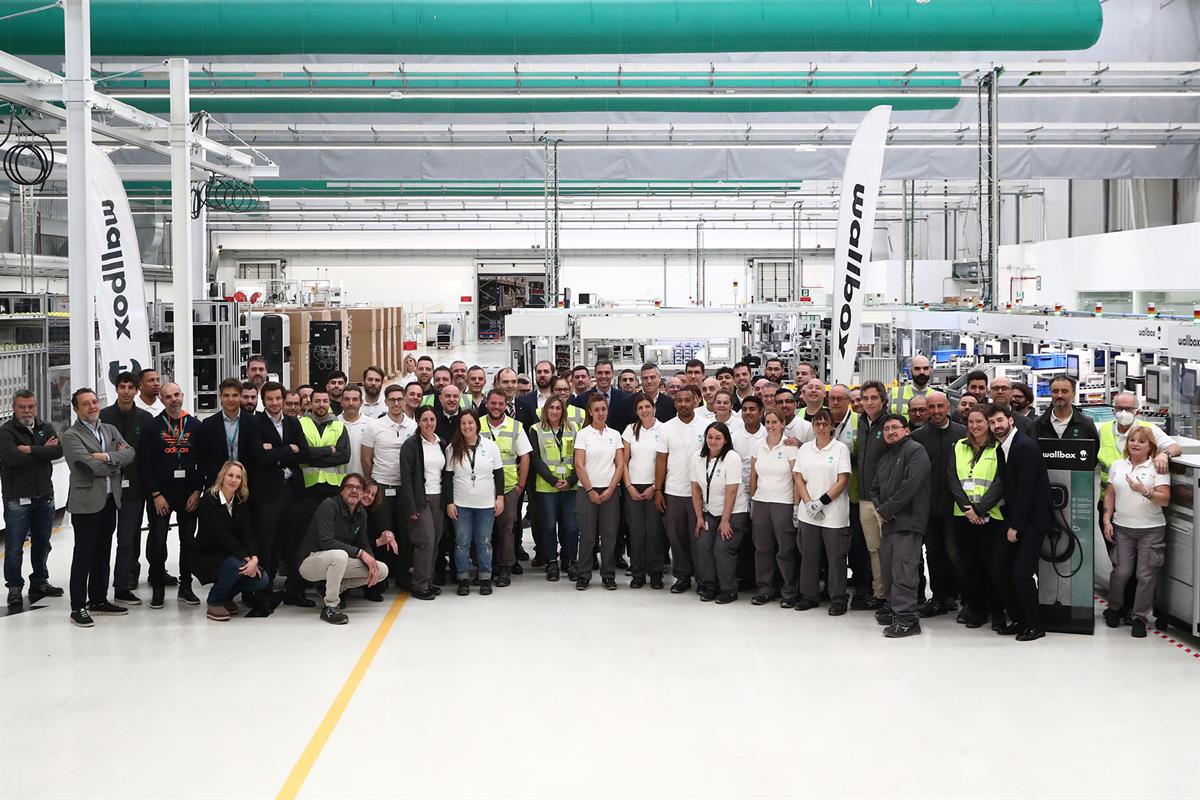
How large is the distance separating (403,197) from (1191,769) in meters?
22.6

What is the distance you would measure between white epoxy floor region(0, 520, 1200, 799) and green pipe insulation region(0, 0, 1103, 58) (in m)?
4.69

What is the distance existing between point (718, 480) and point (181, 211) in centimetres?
604

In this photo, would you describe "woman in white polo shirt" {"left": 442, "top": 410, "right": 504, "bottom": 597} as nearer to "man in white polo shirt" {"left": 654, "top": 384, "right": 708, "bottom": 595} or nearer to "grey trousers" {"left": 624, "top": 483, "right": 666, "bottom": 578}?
"grey trousers" {"left": 624, "top": 483, "right": 666, "bottom": 578}

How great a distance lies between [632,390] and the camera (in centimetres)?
966

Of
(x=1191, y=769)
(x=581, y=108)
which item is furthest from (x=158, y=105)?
(x=1191, y=769)

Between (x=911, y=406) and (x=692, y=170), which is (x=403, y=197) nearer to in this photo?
(x=692, y=170)

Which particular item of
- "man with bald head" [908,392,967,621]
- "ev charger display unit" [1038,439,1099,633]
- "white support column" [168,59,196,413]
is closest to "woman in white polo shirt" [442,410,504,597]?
"man with bald head" [908,392,967,621]

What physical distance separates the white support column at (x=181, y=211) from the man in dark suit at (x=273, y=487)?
340 centimetres

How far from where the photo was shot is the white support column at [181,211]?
10548 millimetres

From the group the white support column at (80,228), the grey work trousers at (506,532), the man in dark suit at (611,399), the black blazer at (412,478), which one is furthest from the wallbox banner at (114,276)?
the man in dark suit at (611,399)

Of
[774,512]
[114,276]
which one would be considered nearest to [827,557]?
[774,512]

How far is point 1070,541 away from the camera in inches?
278

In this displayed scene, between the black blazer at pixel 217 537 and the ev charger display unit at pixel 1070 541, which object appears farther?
the black blazer at pixel 217 537

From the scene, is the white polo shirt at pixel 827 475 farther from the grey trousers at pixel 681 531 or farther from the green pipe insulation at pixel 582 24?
the green pipe insulation at pixel 582 24
